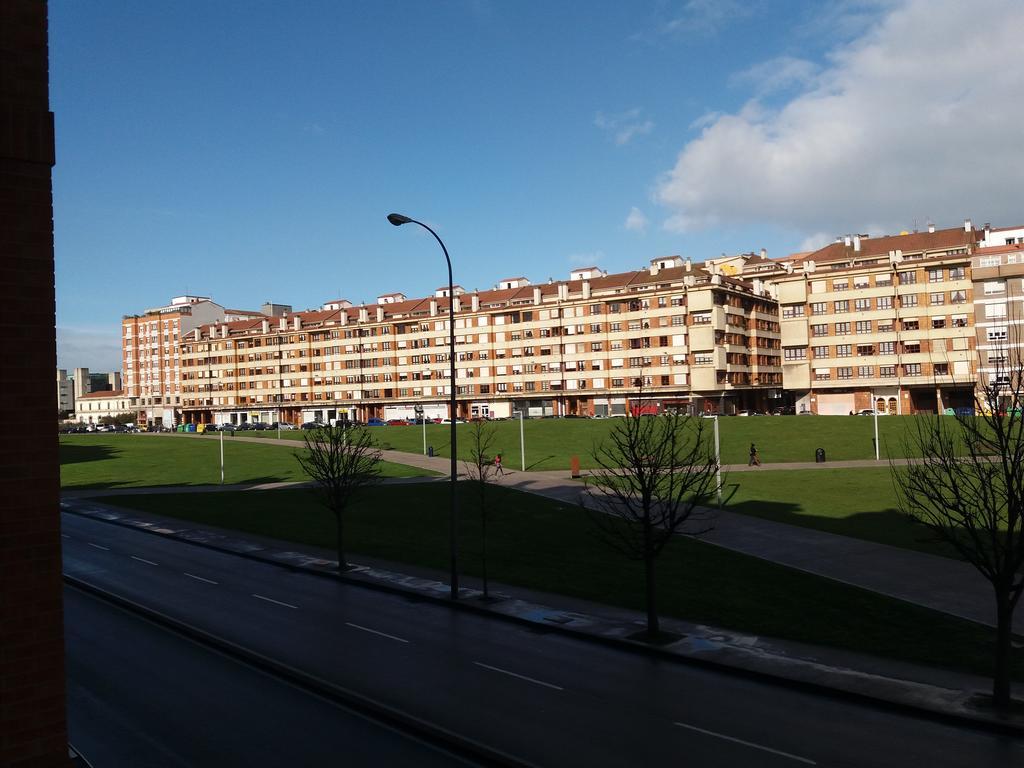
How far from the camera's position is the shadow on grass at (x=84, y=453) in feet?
249

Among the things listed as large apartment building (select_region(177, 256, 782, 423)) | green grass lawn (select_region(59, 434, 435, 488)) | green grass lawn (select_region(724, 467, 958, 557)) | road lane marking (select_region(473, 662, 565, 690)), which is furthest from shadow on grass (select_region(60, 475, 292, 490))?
road lane marking (select_region(473, 662, 565, 690))

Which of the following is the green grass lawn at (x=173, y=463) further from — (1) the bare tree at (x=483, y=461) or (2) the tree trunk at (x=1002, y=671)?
(2) the tree trunk at (x=1002, y=671)

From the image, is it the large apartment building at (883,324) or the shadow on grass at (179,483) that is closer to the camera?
the shadow on grass at (179,483)

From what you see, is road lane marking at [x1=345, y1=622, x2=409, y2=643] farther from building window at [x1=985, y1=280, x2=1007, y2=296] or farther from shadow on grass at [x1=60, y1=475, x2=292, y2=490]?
building window at [x1=985, y1=280, x2=1007, y2=296]

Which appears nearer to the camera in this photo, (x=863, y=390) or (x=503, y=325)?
(x=863, y=390)

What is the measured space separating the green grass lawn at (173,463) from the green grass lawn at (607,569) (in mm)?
13781

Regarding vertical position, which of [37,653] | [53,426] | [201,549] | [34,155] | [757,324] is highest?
[757,324]

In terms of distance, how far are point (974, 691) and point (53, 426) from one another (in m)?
15.2

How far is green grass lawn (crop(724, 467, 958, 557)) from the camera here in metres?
29.0

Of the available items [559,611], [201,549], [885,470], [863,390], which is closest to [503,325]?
[863,390]

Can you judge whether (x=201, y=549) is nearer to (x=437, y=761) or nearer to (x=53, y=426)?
(x=437, y=761)

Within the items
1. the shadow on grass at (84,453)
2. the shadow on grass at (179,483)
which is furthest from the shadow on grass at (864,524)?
the shadow on grass at (84,453)

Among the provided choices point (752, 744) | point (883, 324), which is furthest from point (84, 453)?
point (883, 324)

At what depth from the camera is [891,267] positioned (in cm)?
8712
